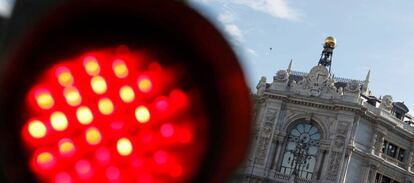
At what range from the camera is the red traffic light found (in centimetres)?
143

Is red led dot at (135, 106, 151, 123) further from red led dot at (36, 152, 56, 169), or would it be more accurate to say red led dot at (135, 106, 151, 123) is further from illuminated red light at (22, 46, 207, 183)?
red led dot at (36, 152, 56, 169)

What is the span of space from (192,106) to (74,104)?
272 mm

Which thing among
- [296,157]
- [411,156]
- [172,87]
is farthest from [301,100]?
[172,87]

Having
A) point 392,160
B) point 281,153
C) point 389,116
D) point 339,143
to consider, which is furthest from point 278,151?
point 392,160

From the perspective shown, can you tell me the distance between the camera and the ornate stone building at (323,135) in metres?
44.3

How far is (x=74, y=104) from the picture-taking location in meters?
1.52

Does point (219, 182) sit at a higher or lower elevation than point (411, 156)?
lower

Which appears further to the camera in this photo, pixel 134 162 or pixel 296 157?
pixel 296 157

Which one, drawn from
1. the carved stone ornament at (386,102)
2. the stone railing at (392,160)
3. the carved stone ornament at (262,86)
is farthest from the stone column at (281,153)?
the carved stone ornament at (386,102)

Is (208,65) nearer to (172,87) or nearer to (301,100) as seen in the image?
(172,87)

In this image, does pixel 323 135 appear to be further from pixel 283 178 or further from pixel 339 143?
pixel 283 178

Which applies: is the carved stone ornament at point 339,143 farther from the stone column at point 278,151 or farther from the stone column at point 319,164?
the stone column at point 278,151

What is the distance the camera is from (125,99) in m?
1.53

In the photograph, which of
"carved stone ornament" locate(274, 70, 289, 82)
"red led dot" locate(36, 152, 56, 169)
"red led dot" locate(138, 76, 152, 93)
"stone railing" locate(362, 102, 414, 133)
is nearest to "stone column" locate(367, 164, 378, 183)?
"stone railing" locate(362, 102, 414, 133)
